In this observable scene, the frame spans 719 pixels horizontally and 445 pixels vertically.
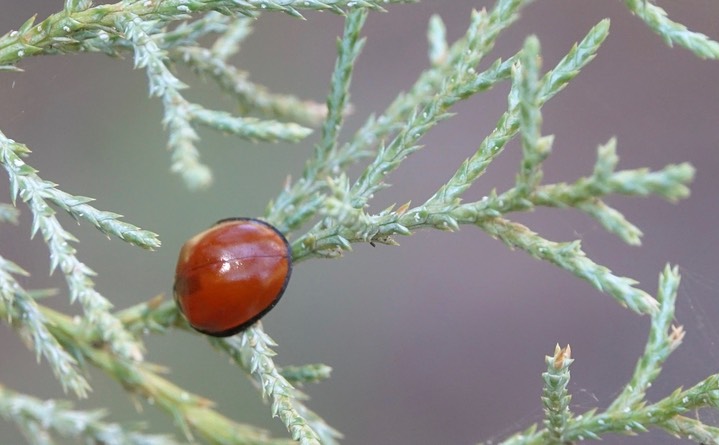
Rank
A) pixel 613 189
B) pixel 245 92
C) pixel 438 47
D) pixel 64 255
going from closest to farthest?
pixel 613 189, pixel 64 255, pixel 245 92, pixel 438 47

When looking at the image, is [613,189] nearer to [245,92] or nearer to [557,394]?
[557,394]

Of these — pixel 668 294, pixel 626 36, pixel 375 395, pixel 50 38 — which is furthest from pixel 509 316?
pixel 50 38

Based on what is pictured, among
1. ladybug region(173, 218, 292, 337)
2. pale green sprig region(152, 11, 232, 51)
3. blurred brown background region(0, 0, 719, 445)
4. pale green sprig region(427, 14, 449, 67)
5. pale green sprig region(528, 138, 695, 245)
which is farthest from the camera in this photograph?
blurred brown background region(0, 0, 719, 445)

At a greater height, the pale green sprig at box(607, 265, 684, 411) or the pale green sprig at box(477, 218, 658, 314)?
the pale green sprig at box(477, 218, 658, 314)

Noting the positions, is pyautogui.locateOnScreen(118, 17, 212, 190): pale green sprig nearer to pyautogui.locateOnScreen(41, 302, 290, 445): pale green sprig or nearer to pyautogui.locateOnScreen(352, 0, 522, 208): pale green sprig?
pyautogui.locateOnScreen(352, 0, 522, 208): pale green sprig

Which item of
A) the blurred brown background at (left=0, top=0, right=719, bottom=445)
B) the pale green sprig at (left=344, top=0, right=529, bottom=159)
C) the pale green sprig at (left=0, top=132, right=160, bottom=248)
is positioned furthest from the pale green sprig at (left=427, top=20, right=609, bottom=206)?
the blurred brown background at (left=0, top=0, right=719, bottom=445)

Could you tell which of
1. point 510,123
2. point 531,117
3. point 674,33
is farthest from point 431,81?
point 531,117

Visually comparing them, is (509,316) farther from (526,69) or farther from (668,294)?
(526,69)
